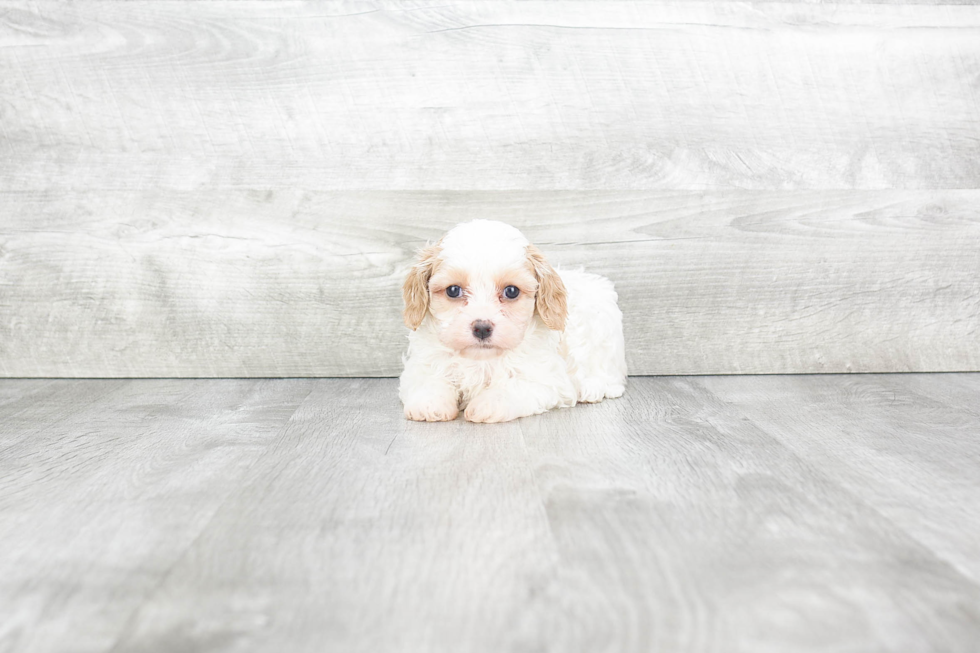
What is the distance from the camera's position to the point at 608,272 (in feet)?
7.05

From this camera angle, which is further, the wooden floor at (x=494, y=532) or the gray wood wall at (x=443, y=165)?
the gray wood wall at (x=443, y=165)

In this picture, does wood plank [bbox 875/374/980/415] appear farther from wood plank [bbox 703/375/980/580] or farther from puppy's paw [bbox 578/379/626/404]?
puppy's paw [bbox 578/379/626/404]

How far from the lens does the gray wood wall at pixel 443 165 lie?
209 cm

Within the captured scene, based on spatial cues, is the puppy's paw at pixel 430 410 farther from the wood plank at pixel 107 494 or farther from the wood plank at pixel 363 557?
the wood plank at pixel 107 494

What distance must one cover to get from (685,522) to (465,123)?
1418 mm

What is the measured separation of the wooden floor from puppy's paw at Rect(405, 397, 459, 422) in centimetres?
6

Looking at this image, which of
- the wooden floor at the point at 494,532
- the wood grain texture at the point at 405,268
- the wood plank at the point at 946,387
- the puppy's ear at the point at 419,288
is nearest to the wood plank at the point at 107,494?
the wooden floor at the point at 494,532

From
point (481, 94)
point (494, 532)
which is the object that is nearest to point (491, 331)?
point (494, 532)

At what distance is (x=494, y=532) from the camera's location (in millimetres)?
1009

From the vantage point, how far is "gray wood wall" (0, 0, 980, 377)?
6.84ft

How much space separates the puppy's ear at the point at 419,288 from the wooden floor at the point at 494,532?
0.25 m

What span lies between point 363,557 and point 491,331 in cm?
68

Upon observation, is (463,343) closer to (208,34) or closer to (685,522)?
(685,522)

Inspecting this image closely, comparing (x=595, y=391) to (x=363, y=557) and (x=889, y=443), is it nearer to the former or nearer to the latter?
(x=889, y=443)
